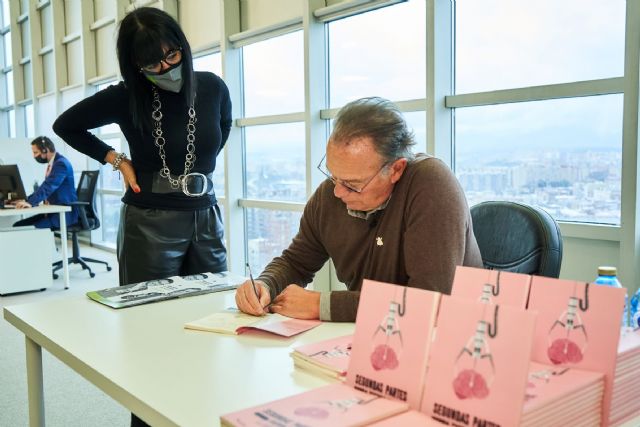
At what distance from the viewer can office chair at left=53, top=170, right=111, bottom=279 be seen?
17.3 ft

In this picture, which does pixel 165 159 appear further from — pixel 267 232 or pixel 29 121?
pixel 29 121

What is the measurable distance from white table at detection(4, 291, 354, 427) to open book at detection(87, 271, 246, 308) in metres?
0.03

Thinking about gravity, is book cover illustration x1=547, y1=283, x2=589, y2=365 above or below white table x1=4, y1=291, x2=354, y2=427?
above

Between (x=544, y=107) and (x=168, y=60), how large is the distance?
169 centimetres

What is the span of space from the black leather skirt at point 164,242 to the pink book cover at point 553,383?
1.30 m

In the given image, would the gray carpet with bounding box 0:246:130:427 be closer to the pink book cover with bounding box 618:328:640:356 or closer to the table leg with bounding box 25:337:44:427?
the table leg with bounding box 25:337:44:427

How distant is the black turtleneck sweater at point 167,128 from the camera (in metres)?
1.83

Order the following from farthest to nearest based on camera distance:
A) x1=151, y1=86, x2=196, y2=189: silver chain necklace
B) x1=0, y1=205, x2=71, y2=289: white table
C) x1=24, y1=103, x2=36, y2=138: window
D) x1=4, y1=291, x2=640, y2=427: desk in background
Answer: x1=24, y1=103, x2=36, y2=138: window, x1=0, y1=205, x2=71, y2=289: white table, x1=151, y1=86, x2=196, y2=189: silver chain necklace, x1=4, y1=291, x2=640, y2=427: desk in background

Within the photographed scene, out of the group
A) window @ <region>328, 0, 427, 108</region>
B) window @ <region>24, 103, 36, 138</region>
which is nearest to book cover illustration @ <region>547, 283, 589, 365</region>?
window @ <region>328, 0, 427, 108</region>

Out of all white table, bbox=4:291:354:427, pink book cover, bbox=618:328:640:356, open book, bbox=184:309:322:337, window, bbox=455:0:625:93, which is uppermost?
window, bbox=455:0:625:93

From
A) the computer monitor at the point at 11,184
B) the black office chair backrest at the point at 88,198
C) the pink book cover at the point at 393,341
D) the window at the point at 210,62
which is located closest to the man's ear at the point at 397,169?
the pink book cover at the point at 393,341

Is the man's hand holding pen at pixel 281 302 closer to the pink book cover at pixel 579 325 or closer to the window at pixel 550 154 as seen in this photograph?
the pink book cover at pixel 579 325

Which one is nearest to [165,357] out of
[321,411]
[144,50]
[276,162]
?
[321,411]

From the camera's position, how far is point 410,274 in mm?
1281
